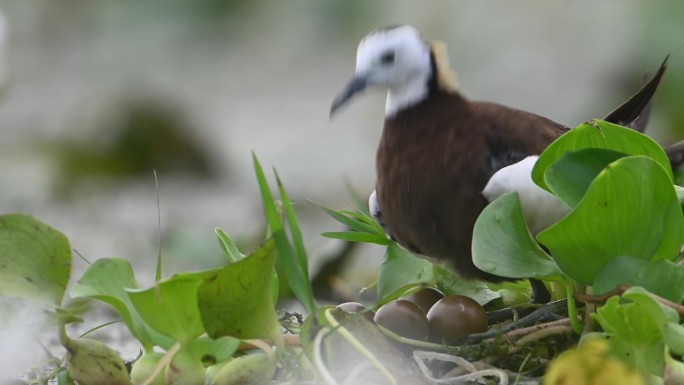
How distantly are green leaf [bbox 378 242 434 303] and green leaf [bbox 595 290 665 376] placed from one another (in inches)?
13.8

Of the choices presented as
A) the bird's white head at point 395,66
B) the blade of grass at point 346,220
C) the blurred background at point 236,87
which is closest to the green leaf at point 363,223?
the blade of grass at point 346,220

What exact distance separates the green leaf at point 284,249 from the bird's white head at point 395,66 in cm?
50

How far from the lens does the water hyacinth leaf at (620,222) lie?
3.23ft

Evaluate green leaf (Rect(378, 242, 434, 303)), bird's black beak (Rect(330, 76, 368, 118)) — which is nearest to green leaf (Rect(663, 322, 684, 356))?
green leaf (Rect(378, 242, 434, 303))

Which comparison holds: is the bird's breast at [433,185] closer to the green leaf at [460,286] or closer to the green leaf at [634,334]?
the green leaf at [460,286]

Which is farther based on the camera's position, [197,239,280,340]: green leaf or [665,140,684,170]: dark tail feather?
[665,140,684,170]: dark tail feather

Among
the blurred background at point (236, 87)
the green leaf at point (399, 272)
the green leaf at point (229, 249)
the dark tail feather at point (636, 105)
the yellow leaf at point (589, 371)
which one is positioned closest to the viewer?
the yellow leaf at point (589, 371)

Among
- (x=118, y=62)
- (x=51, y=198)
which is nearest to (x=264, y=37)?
(x=118, y=62)

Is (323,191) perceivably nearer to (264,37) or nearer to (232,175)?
(232,175)

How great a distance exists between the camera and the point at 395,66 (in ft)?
5.01

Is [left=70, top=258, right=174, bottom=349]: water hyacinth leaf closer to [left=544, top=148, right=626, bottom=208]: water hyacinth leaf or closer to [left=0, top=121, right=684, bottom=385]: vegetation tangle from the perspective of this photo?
[left=0, top=121, right=684, bottom=385]: vegetation tangle

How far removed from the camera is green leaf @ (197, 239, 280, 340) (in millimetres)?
963

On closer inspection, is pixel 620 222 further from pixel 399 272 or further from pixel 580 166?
pixel 399 272

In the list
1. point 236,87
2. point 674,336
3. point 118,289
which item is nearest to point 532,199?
point 674,336
